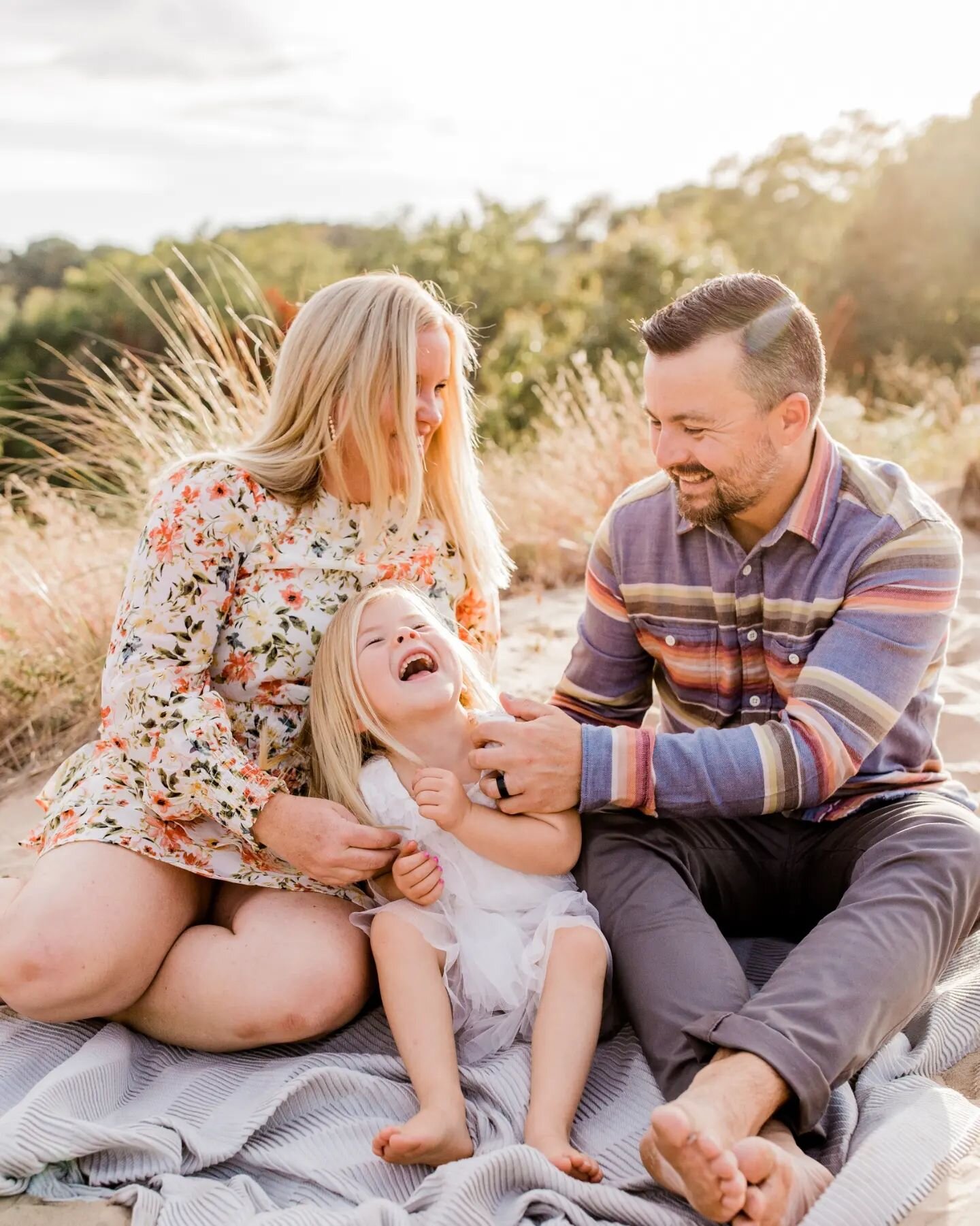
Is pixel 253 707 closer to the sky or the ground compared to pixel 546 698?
closer to the sky

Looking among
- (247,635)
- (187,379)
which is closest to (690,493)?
(247,635)

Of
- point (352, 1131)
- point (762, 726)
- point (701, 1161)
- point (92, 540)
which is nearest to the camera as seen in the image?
point (701, 1161)

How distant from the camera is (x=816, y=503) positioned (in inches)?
104

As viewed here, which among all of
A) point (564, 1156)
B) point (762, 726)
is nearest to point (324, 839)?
point (564, 1156)

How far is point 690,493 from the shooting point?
2.67 metres

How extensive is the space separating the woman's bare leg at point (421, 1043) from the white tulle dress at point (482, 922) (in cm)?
5

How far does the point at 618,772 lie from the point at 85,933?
1.17 meters

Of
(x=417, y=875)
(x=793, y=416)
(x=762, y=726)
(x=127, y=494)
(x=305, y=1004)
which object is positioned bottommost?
(x=305, y=1004)

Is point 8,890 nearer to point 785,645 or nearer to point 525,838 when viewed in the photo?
point 525,838

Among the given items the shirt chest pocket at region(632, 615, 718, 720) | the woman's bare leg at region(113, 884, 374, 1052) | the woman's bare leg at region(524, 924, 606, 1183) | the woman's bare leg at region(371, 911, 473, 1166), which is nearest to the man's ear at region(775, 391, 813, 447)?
the shirt chest pocket at region(632, 615, 718, 720)

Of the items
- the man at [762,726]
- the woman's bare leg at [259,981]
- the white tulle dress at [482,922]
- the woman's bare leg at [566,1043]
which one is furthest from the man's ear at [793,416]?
the woman's bare leg at [259,981]

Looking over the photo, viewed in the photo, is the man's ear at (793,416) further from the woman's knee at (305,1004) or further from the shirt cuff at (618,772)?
the woman's knee at (305,1004)

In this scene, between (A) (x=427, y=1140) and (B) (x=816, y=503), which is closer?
(A) (x=427, y=1140)

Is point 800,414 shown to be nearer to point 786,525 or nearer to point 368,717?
point 786,525
